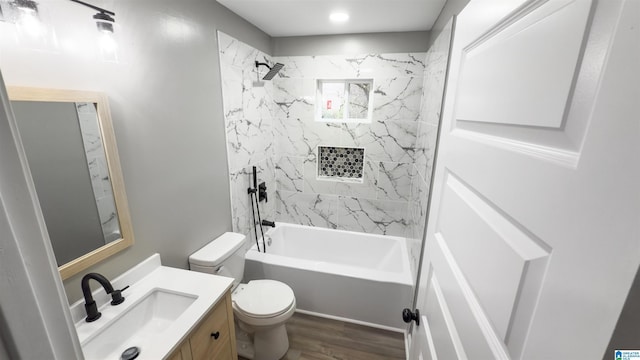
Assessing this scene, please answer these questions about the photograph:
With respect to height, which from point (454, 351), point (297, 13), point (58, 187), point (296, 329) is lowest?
point (296, 329)

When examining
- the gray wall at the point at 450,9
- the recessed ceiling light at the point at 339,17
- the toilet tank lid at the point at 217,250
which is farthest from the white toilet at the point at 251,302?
the gray wall at the point at 450,9

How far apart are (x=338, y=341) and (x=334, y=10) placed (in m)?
2.71

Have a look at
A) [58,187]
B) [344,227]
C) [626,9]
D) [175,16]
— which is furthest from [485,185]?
[344,227]

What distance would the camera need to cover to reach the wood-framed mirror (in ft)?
3.04

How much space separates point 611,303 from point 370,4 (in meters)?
2.18

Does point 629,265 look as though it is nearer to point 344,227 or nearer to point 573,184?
point 573,184

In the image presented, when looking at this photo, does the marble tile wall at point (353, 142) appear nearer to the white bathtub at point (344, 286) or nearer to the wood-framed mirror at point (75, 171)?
the white bathtub at point (344, 286)

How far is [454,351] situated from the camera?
2.21ft

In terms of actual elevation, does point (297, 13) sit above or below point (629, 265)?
above

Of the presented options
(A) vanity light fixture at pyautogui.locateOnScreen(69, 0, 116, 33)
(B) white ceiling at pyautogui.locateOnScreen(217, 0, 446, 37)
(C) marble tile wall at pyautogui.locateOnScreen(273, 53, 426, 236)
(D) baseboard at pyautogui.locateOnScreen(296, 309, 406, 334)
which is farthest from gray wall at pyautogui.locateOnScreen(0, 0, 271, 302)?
(D) baseboard at pyautogui.locateOnScreen(296, 309, 406, 334)

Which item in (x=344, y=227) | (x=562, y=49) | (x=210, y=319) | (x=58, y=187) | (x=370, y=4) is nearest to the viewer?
(x=562, y=49)

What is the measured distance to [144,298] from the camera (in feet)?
4.13

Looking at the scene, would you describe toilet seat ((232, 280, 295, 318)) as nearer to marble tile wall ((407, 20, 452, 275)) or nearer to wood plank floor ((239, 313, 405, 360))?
wood plank floor ((239, 313, 405, 360))

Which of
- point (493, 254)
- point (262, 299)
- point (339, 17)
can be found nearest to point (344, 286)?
point (262, 299)
